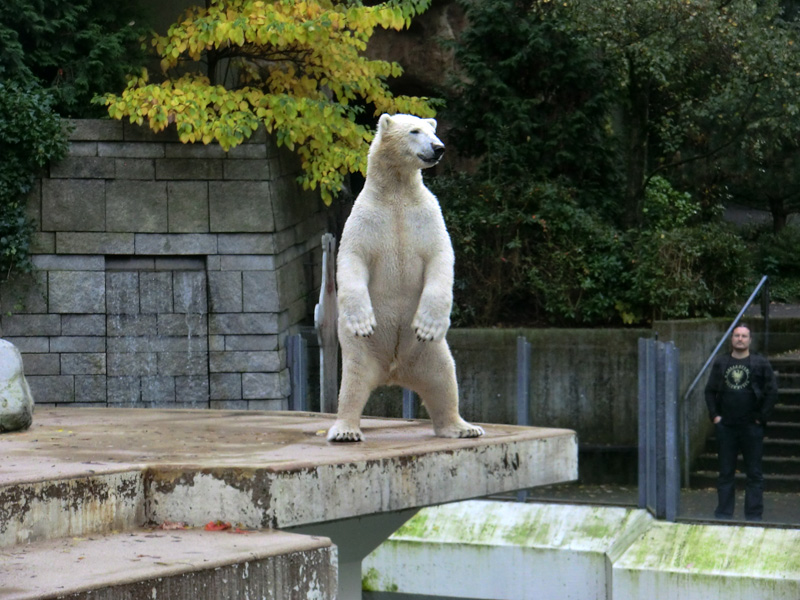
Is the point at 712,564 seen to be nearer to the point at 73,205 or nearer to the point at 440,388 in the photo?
the point at 440,388

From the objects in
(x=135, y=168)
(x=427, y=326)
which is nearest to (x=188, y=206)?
(x=135, y=168)

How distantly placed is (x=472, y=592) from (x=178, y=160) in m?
4.29

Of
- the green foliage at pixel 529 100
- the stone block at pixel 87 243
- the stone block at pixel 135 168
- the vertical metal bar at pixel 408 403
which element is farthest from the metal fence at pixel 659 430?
the stone block at pixel 87 243

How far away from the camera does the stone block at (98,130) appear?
33.5 feet

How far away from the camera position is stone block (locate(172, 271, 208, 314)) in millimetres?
10289

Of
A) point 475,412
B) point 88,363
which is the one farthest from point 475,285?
point 88,363

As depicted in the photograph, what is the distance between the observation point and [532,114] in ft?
42.7

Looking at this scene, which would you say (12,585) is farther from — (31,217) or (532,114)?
(532,114)

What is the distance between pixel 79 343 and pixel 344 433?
533 centimetres

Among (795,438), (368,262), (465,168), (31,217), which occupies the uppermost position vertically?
(465,168)

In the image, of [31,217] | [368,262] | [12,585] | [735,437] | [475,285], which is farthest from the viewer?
[475,285]

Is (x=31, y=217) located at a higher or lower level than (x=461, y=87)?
lower

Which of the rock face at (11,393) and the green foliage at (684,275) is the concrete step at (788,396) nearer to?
the green foliage at (684,275)

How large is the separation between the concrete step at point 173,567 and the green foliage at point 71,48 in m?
7.00
